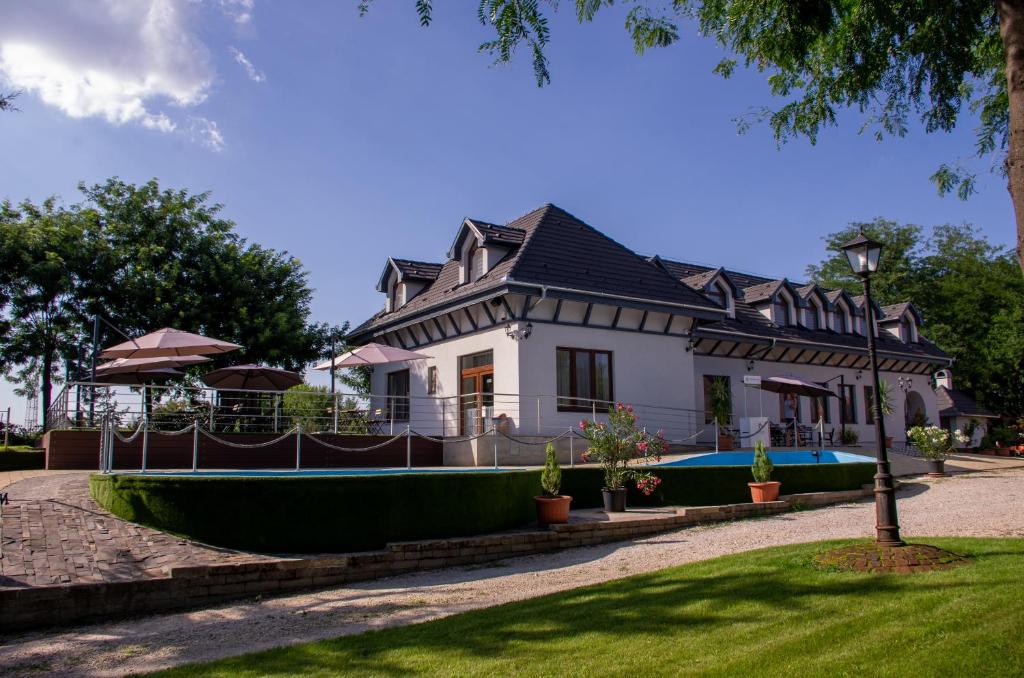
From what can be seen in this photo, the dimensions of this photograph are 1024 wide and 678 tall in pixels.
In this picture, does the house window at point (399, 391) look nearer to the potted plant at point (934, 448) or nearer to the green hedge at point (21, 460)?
the green hedge at point (21, 460)

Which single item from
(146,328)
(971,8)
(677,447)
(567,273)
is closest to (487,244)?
(567,273)

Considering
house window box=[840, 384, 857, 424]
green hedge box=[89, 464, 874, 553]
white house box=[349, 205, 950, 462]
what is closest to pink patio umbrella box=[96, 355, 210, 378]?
white house box=[349, 205, 950, 462]

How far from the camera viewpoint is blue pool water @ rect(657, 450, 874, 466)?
20306 mm

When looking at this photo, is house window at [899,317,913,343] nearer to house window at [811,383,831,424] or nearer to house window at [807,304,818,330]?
house window at [807,304,818,330]

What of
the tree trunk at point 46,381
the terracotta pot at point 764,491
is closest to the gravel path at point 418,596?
the terracotta pot at point 764,491

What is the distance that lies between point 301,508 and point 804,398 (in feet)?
78.0

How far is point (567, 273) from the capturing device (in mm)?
21609

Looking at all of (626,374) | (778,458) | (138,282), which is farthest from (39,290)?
(778,458)

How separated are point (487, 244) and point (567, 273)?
262cm

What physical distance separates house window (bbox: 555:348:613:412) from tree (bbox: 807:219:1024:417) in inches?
928

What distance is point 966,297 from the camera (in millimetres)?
43750

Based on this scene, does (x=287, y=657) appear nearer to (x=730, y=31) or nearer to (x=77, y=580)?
(x=77, y=580)

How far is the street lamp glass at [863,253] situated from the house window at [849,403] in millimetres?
22902

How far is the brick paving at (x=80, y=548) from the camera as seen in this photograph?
29.1 ft
